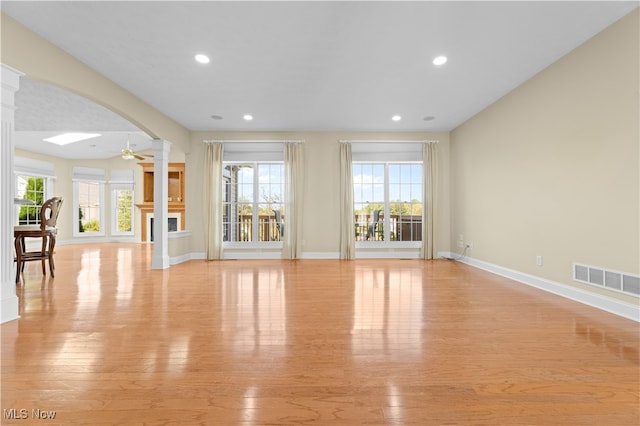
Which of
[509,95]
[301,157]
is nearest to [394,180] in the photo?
[301,157]

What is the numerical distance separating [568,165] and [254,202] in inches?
206

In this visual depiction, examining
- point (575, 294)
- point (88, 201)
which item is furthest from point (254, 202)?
point (88, 201)

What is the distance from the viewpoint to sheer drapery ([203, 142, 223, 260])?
5969mm

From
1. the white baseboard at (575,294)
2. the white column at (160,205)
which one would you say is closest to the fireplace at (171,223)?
the white column at (160,205)

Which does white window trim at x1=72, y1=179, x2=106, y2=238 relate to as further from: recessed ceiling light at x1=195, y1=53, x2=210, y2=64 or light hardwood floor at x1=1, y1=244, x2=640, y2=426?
recessed ceiling light at x1=195, y1=53, x2=210, y2=64

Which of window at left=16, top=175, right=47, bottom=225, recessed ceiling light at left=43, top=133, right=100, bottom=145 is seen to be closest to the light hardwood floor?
recessed ceiling light at left=43, top=133, right=100, bottom=145

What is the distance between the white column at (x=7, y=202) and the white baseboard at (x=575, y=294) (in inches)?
215

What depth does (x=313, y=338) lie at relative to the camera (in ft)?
7.04

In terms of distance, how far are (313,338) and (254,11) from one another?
2.76 metres

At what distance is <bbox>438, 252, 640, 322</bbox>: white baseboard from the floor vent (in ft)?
0.39

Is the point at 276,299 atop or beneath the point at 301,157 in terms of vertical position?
beneath

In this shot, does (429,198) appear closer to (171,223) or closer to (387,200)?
(387,200)

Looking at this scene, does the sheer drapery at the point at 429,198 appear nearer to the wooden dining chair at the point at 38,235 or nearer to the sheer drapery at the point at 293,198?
the sheer drapery at the point at 293,198

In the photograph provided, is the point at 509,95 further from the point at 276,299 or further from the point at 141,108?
the point at 141,108
